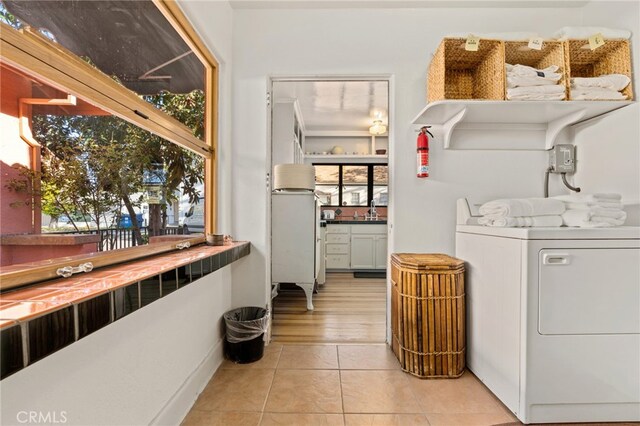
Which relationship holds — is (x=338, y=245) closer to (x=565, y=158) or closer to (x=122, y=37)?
(x=565, y=158)

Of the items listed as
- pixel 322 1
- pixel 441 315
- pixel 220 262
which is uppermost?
pixel 322 1

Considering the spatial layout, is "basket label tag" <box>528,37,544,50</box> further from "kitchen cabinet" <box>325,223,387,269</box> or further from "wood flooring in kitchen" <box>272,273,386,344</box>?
"kitchen cabinet" <box>325,223,387,269</box>

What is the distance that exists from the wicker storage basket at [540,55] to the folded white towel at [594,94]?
93 mm

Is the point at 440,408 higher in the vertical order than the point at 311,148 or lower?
lower

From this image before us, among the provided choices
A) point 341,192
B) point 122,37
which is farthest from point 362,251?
point 122,37

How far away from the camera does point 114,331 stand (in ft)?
3.24

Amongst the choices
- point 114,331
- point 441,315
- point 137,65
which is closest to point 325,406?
point 441,315

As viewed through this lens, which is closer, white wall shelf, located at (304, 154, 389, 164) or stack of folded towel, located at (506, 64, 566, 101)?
stack of folded towel, located at (506, 64, 566, 101)

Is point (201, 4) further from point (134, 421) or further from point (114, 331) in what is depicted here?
point (134, 421)

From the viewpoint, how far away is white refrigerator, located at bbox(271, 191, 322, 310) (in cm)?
287

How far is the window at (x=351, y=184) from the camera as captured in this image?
5.49 metres

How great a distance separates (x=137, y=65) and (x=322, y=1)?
4.58ft

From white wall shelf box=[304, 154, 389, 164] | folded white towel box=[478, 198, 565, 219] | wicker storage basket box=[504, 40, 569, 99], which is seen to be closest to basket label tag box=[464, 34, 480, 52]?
wicker storage basket box=[504, 40, 569, 99]

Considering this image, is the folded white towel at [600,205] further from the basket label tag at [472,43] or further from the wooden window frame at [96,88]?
the wooden window frame at [96,88]
